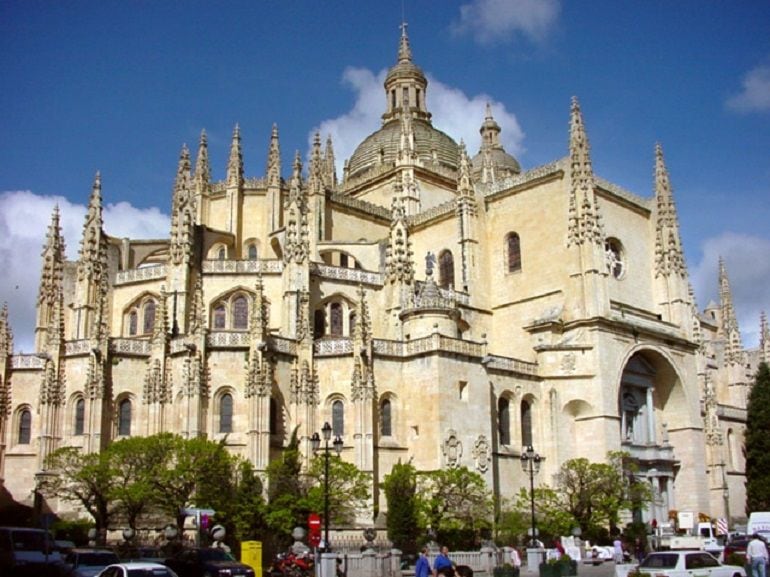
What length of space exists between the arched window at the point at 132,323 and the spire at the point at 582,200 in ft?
72.9

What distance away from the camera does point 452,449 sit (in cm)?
4169

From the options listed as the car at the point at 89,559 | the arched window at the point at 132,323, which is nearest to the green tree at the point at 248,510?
the car at the point at 89,559

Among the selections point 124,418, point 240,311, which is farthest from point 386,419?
point 124,418

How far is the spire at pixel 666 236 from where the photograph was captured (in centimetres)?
5478

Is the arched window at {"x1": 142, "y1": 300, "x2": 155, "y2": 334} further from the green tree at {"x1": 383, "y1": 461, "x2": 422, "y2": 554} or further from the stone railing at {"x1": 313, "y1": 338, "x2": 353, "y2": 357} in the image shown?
the green tree at {"x1": 383, "y1": 461, "x2": 422, "y2": 554}

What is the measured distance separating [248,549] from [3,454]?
19.3 m

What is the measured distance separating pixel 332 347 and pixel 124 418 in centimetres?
953

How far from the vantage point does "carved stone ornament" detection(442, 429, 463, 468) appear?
136 feet

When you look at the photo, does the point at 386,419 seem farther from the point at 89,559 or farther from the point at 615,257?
the point at 89,559

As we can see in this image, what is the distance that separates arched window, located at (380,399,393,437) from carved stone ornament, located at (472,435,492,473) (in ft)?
12.4

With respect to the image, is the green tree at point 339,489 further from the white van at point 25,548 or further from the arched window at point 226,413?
the white van at point 25,548

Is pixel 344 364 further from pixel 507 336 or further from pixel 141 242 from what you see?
pixel 141 242

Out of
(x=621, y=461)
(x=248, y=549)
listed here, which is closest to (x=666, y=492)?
(x=621, y=461)

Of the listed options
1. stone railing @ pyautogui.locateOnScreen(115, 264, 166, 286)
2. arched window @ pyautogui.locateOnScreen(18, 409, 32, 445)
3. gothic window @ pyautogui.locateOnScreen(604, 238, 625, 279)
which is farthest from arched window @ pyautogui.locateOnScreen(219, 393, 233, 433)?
gothic window @ pyautogui.locateOnScreen(604, 238, 625, 279)
